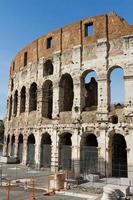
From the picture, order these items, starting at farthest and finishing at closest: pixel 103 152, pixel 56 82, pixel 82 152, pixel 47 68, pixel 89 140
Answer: pixel 47 68 < pixel 56 82 < pixel 89 140 < pixel 82 152 < pixel 103 152

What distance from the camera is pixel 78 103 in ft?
59.3

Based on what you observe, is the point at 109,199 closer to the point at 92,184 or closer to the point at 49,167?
the point at 92,184

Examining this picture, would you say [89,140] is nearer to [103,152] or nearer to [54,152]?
[54,152]

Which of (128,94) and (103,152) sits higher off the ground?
(128,94)

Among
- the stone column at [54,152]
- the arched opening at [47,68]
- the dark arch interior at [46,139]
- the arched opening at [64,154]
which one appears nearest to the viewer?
the arched opening at [64,154]

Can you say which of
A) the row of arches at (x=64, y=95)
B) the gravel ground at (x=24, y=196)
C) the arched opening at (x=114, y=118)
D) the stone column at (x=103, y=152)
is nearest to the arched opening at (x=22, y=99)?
the row of arches at (x=64, y=95)

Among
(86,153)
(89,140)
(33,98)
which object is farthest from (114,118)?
(33,98)

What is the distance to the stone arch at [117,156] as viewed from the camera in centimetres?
1623

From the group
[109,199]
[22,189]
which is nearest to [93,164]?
[22,189]

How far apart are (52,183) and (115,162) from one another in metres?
6.10

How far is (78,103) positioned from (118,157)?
425cm

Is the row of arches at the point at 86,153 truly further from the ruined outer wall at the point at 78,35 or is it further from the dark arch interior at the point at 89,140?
the ruined outer wall at the point at 78,35

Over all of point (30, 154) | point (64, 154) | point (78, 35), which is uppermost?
point (78, 35)

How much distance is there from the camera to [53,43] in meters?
20.9
